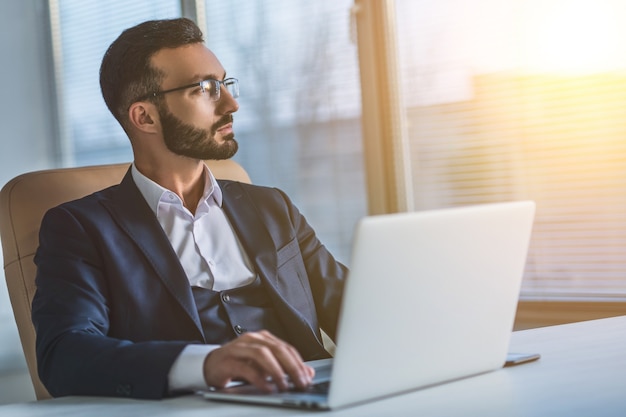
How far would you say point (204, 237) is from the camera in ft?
6.08

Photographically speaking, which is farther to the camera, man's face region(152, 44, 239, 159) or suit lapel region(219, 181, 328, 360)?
man's face region(152, 44, 239, 159)

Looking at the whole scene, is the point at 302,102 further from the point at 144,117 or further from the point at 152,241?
the point at 152,241

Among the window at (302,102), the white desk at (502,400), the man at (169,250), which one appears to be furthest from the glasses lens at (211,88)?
the window at (302,102)

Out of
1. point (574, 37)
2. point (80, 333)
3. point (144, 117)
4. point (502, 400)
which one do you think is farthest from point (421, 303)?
point (574, 37)

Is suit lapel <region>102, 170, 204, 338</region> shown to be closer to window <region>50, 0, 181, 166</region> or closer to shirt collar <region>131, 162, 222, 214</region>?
shirt collar <region>131, 162, 222, 214</region>

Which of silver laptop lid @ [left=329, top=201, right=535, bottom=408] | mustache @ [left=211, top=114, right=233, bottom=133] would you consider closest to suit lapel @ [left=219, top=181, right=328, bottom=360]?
mustache @ [left=211, top=114, right=233, bottom=133]

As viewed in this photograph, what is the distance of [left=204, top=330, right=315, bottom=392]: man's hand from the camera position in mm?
1067

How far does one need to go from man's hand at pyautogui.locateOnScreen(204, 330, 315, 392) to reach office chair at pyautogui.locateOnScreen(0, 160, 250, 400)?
2.89 ft

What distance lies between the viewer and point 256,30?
3648mm

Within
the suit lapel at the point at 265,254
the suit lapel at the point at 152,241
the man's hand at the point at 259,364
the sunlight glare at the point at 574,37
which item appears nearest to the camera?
the man's hand at the point at 259,364

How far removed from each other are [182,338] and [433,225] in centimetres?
79

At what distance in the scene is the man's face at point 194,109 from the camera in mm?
1936

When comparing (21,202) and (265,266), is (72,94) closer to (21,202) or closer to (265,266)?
(21,202)

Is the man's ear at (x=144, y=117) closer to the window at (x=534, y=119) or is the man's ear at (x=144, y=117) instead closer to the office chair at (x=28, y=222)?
the office chair at (x=28, y=222)
